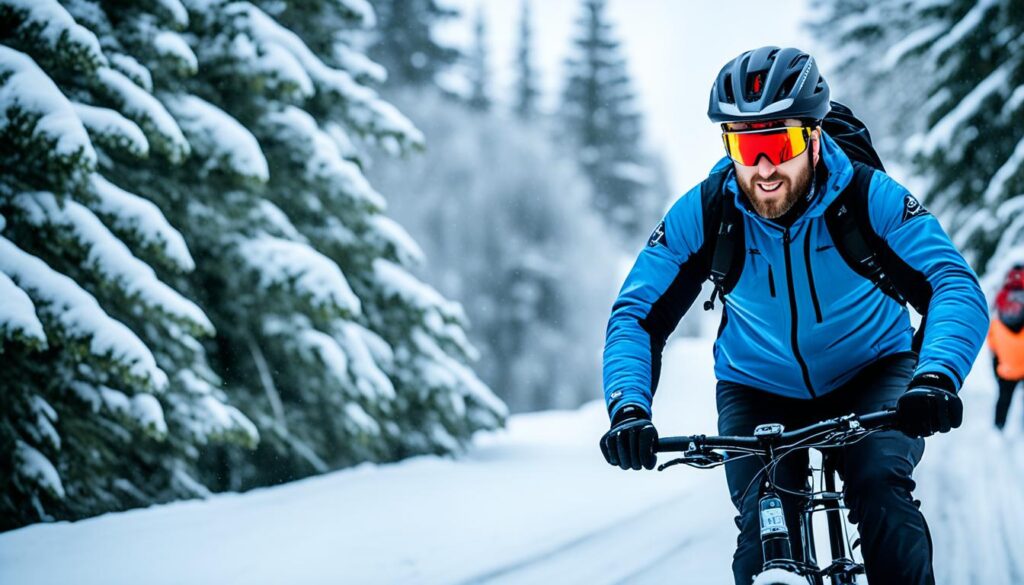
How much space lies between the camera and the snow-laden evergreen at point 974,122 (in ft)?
48.1

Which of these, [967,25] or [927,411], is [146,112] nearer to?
[927,411]

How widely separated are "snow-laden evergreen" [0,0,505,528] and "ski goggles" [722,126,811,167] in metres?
4.67

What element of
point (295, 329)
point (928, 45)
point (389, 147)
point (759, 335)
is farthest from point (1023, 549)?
point (928, 45)

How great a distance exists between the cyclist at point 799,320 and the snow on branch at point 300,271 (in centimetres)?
587

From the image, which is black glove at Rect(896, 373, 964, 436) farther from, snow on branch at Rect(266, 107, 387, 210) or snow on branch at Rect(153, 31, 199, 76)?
snow on branch at Rect(266, 107, 387, 210)

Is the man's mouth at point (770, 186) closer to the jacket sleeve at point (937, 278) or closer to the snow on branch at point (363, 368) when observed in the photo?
the jacket sleeve at point (937, 278)

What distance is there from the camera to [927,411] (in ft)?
9.05

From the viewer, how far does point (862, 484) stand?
308 centimetres

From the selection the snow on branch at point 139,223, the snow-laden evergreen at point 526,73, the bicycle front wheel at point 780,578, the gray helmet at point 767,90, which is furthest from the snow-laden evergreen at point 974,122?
the snow-laden evergreen at point 526,73

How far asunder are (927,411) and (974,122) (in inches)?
595

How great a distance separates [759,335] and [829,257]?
42 centimetres

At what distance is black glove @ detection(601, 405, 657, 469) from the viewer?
307 centimetres

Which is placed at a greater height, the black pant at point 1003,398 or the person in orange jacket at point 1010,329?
the person in orange jacket at point 1010,329

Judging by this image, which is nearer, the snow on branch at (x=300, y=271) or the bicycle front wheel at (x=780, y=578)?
the bicycle front wheel at (x=780, y=578)
